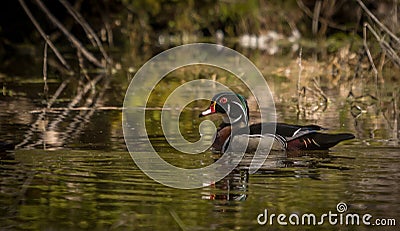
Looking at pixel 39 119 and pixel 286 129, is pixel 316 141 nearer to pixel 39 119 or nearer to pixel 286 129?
pixel 286 129

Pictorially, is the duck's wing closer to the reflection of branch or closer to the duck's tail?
the duck's tail

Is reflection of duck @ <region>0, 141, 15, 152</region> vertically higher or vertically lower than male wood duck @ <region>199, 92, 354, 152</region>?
lower

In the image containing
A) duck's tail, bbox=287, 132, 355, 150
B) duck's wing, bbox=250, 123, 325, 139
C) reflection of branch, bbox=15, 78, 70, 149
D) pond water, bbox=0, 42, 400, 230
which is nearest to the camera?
pond water, bbox=0, 42, 400, 230

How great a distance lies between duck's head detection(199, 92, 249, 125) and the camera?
975 centimetres

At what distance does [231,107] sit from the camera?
32.3 feet

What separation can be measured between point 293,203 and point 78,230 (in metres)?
1.57

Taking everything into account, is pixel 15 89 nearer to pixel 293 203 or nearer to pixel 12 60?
pixel 12 60

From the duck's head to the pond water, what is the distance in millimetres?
434

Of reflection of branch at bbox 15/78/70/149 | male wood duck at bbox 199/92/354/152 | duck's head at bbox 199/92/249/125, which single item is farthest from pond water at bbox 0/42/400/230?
duck's head at bbox 199/92/249/125

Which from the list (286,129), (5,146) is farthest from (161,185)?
(286,129)

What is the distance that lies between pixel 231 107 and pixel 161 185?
2329mm

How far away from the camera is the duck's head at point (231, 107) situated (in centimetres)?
975

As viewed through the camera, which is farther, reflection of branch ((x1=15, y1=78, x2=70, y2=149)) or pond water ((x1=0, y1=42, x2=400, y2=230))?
reflection of branch ((x1=15, y1=78, x2=70, y2=149))

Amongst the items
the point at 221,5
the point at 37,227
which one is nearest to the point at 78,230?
the point at 37,227
